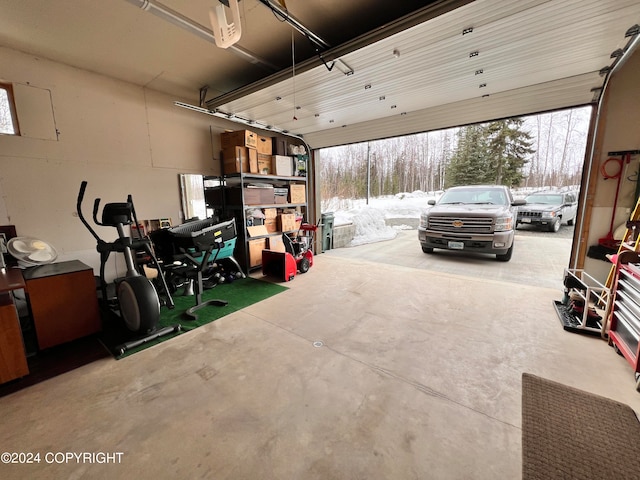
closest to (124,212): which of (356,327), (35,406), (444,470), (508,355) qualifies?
(35,406)

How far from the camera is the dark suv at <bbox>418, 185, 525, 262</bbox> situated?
4824 mm

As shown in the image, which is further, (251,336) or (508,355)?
(251,336)

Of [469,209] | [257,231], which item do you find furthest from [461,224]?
[257,231]

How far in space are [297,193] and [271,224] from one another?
3.65 ft

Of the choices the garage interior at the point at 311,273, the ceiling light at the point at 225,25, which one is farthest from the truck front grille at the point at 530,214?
the ceiling light at the point at 225,25

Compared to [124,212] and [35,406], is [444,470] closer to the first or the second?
[35,406]

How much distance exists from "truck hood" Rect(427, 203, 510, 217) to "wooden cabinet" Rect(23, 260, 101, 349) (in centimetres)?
592

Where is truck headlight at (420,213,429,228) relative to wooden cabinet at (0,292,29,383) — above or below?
above

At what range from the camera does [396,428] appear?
152 centimetres

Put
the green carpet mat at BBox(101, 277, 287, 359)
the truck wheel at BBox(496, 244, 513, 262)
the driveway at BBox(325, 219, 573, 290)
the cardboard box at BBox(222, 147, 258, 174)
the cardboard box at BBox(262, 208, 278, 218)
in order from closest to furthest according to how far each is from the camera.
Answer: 1. the green carpet mat at BBox(101, 277, 287, 359)
2. the driveway at BBox(325, 219, 573, 290)
3. the cardboard box at BBox(222, 147, 258, 174)
4. the cardboard box at BBox(262, 208, 278, 218)
5. the truck wheel at BBox(496, 244, 513, 262)

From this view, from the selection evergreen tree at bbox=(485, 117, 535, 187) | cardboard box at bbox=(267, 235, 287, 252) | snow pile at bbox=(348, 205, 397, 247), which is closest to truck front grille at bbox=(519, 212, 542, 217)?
snow pile at bbox=(348, 205, 397, 247)

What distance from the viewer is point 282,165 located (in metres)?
5.38

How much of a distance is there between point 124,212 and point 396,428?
303cm

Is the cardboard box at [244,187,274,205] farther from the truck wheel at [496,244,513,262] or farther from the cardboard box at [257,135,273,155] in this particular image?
the truck wheel at [496,244,513,262]
